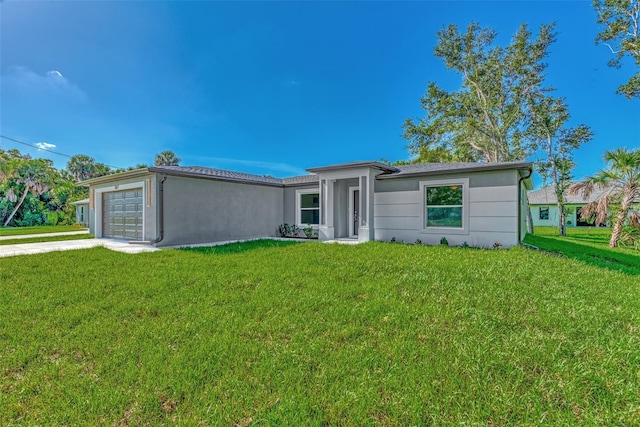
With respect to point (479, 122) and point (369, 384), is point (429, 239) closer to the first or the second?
Answer: point (369, 384)

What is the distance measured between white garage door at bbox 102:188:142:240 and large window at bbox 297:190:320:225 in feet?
21.8

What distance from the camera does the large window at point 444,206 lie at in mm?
9656

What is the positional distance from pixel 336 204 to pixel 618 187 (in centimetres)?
1223

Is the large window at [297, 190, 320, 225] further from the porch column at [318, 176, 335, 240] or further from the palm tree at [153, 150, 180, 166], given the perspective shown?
the palm tree at [153, 150, 180, 166]

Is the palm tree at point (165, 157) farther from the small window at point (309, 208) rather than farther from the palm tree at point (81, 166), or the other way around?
the small window at point (309, 208)

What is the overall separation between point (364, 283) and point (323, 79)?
16492 millimetres

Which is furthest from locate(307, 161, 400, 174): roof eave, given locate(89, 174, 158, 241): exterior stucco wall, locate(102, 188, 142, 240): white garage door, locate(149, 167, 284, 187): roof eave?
locate(102, 188, 142, 240): white garage door

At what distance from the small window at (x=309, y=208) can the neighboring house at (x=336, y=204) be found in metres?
0.05

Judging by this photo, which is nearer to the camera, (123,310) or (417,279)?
(123,310)

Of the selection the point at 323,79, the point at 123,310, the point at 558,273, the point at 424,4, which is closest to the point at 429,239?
the point at 558,273

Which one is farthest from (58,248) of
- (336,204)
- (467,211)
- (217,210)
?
(467,211)

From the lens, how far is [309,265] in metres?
6.45

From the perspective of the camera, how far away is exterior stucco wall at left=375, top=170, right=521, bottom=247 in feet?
28.8

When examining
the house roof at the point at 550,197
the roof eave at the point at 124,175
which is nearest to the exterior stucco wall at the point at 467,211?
the roof eave at the point at 124,175
